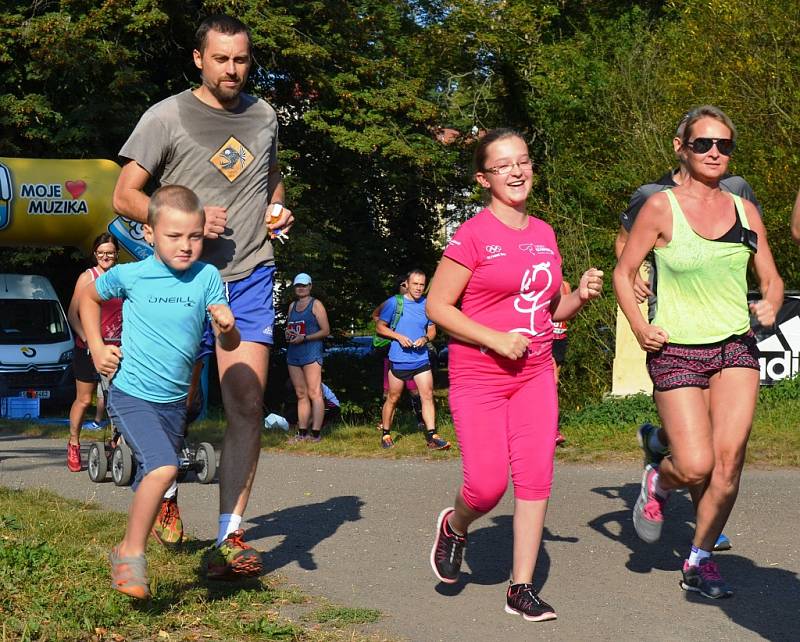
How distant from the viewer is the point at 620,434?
12.3 metres

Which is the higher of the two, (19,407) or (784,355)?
(784,355)

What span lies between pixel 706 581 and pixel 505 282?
170 cm

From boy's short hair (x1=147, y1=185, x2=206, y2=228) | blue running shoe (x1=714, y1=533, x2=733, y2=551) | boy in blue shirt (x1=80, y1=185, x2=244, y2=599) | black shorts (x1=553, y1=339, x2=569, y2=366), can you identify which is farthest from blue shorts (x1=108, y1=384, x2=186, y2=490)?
black shorts (x1=553, y1=339, x2=569, y2=366)

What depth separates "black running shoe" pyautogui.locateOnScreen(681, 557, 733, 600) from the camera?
18.4 ft

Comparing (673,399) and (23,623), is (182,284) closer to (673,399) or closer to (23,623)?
(23,623)

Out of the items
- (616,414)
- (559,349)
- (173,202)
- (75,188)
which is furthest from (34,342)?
(173,202)

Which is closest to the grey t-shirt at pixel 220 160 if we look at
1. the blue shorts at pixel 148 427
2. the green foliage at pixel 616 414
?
the blue shorts at pixel 148 427

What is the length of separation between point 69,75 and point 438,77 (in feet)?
41.0

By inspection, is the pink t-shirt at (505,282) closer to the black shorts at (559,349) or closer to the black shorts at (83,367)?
the black shorts at (83,367)

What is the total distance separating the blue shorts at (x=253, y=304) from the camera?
19.2ft

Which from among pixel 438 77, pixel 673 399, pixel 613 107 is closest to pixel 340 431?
pixel 673 399

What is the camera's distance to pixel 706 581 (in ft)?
18.6

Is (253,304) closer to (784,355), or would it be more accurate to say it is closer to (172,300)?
(172,300)

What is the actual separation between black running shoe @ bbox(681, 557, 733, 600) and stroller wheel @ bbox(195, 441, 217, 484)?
10.0 feet
